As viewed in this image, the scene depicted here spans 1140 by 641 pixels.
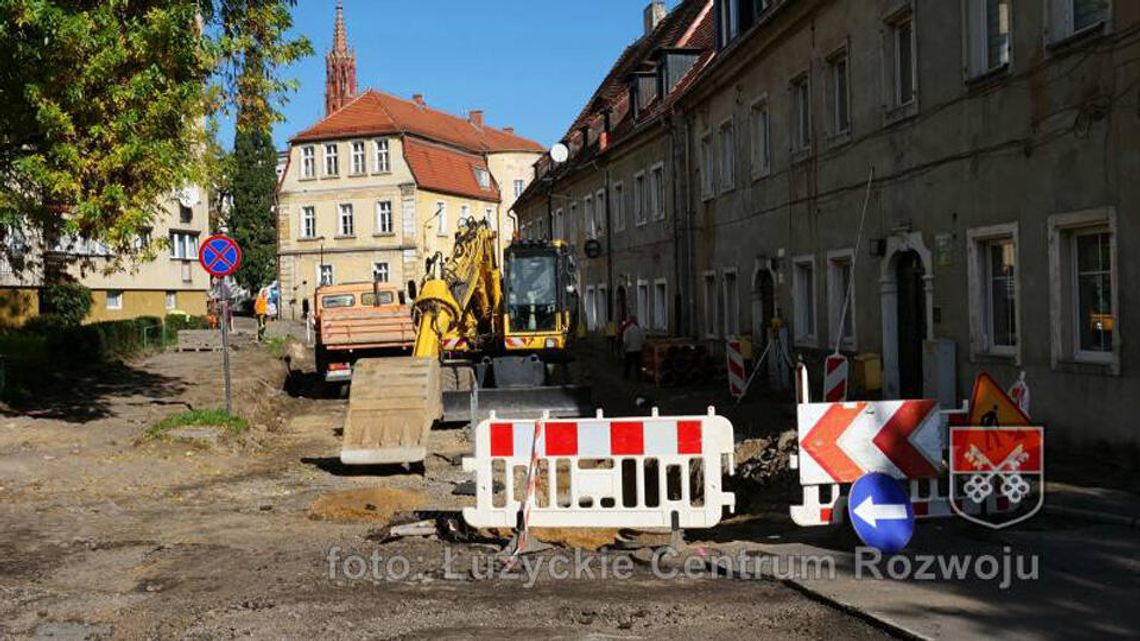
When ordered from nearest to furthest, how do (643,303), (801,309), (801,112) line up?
(801,112)
(801,309)
(643,303)

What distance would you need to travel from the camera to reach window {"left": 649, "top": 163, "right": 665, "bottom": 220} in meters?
30.3

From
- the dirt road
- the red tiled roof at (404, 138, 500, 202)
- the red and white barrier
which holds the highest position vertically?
the red tiled roof at (404, 138, 500, 202)

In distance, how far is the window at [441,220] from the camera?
6794cm

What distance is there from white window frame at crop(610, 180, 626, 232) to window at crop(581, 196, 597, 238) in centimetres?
315

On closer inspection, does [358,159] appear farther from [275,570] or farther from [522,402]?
[275,570]

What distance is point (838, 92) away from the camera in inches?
716

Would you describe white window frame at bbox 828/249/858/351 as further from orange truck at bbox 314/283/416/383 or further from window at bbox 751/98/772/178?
orange truck at bbox 314/283/416/383

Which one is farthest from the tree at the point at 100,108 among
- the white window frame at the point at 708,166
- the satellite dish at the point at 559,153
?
the satellite dish at the point at 559,153

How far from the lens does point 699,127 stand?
26750 millimetres

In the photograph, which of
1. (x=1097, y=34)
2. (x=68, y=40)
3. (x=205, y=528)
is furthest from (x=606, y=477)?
(x=68, y=40)

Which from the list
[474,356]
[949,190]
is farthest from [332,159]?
[949,190]

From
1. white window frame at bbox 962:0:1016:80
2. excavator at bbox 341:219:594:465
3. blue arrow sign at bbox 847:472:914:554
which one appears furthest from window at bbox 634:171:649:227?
blue arrow sign at bbox 847:472:914:554

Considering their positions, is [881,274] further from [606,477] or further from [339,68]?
[339,68]

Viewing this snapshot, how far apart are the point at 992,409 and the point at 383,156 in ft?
198
